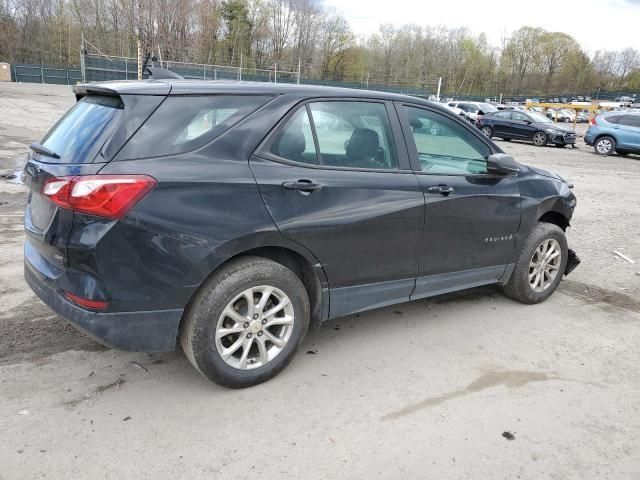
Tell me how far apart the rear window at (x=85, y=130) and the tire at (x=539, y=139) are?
2352 cm

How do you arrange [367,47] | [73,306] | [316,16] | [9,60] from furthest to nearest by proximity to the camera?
1. [367,47]
2. [316,16]
3. [9,60]
4. [73,306]

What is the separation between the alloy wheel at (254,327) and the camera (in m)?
2.99

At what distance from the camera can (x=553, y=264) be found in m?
4.82

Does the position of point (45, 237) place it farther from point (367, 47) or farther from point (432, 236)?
point (367, 47)

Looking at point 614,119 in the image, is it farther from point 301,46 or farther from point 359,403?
point 301,46

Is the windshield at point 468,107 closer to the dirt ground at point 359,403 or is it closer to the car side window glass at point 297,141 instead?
the dirt ground at point 359,403

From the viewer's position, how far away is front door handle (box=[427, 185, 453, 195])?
12.1ft

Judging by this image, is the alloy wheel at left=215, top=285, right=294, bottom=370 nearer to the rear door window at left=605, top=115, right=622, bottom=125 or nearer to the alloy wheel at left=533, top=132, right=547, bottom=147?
the rear door window at left=605, top=115, right=622, bottom=125

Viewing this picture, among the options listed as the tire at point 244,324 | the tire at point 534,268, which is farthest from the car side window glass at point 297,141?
the tire at point 534,268

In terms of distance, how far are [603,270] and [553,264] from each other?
58.2 inches

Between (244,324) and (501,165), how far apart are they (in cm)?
230

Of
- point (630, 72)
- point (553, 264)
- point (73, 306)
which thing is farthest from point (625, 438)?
point (630, 72)

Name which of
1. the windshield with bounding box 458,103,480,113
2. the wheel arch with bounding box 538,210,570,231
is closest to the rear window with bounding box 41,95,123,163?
the wheel arch with bounding box 538,210,570,231

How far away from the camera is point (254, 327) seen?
3.07 m
